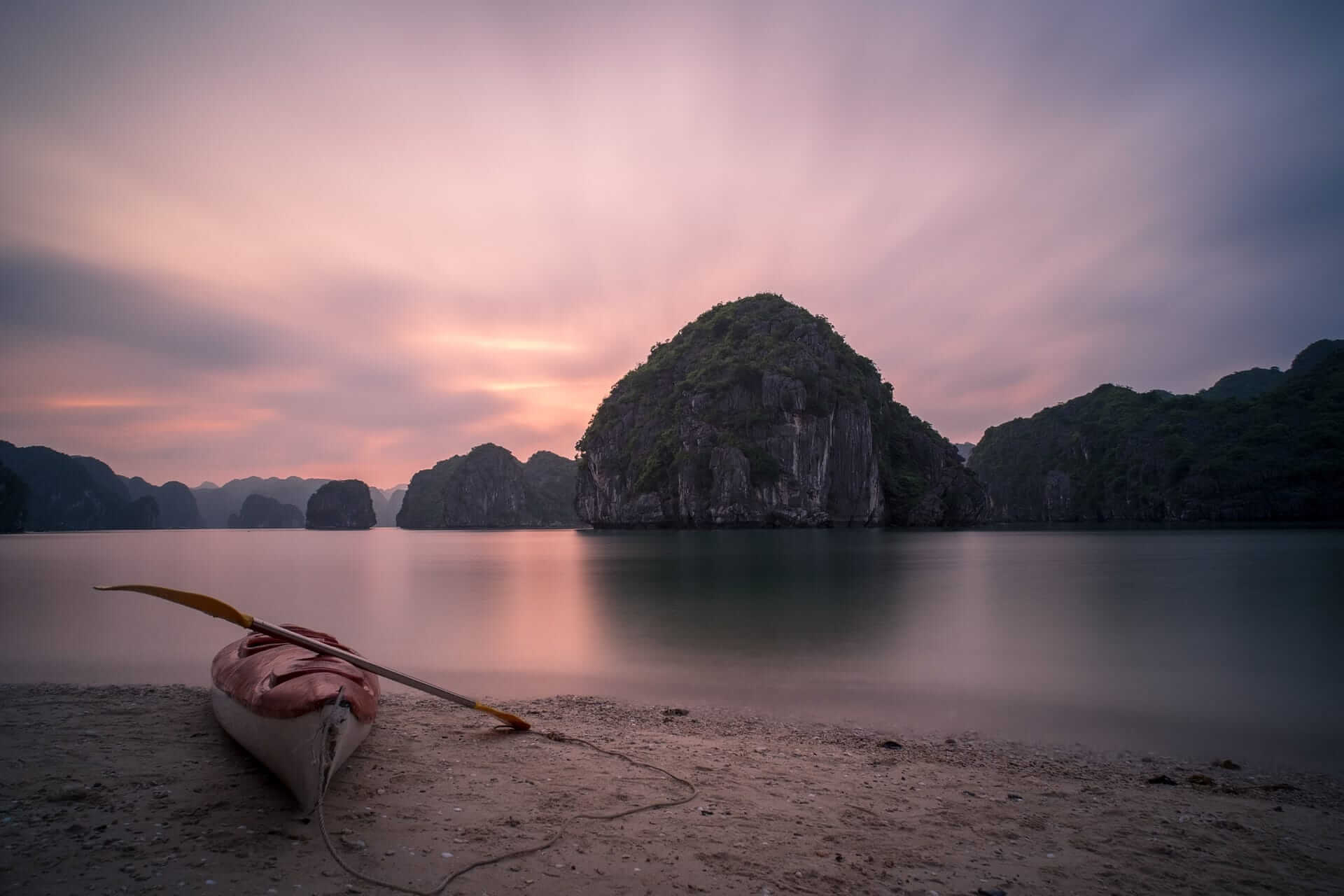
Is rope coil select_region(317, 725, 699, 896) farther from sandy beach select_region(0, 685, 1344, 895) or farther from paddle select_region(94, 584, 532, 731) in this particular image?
paddle select_region(94, 584, 532, 731)

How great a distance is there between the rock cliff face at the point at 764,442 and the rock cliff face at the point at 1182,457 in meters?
31.7

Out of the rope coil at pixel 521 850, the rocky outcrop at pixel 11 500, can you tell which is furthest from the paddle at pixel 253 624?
the rocky outcrop at pixel 11 500

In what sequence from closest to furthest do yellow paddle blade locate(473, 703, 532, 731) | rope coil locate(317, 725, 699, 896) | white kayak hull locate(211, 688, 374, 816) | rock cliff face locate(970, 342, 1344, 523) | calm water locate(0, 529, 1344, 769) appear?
1. rope coil locate(317, 725, 699, 896)
2. white kayak hull locate(211, 688, 374, 816)
3. yellow paddle blade locate(473, 703, 532, 731)
4. calm water locate(0, 529, 1344, 769)
5. rock cliff face locate(970, 342, 1344, 523)

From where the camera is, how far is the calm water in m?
10.8

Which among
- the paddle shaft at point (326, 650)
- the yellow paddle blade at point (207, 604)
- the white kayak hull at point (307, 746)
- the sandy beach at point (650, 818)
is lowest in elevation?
the sandy beach at point (650, 818)

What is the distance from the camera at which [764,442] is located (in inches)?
3890

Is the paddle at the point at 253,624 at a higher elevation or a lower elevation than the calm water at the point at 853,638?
higher

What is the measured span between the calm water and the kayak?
5.90 meters

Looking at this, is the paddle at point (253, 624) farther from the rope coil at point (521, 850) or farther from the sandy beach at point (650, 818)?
the rope coil at point (521, 850)

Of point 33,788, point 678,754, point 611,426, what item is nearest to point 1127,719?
point 678,754

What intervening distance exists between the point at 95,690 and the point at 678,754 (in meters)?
10.3

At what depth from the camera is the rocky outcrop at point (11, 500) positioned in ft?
422

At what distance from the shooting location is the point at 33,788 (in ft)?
19.2

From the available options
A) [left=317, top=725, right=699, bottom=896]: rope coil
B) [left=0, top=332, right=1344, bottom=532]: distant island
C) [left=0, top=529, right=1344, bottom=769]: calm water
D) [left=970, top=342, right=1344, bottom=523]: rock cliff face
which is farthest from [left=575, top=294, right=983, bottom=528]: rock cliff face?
[left=317, top=725, right=699, bottom=896]: rope coil
